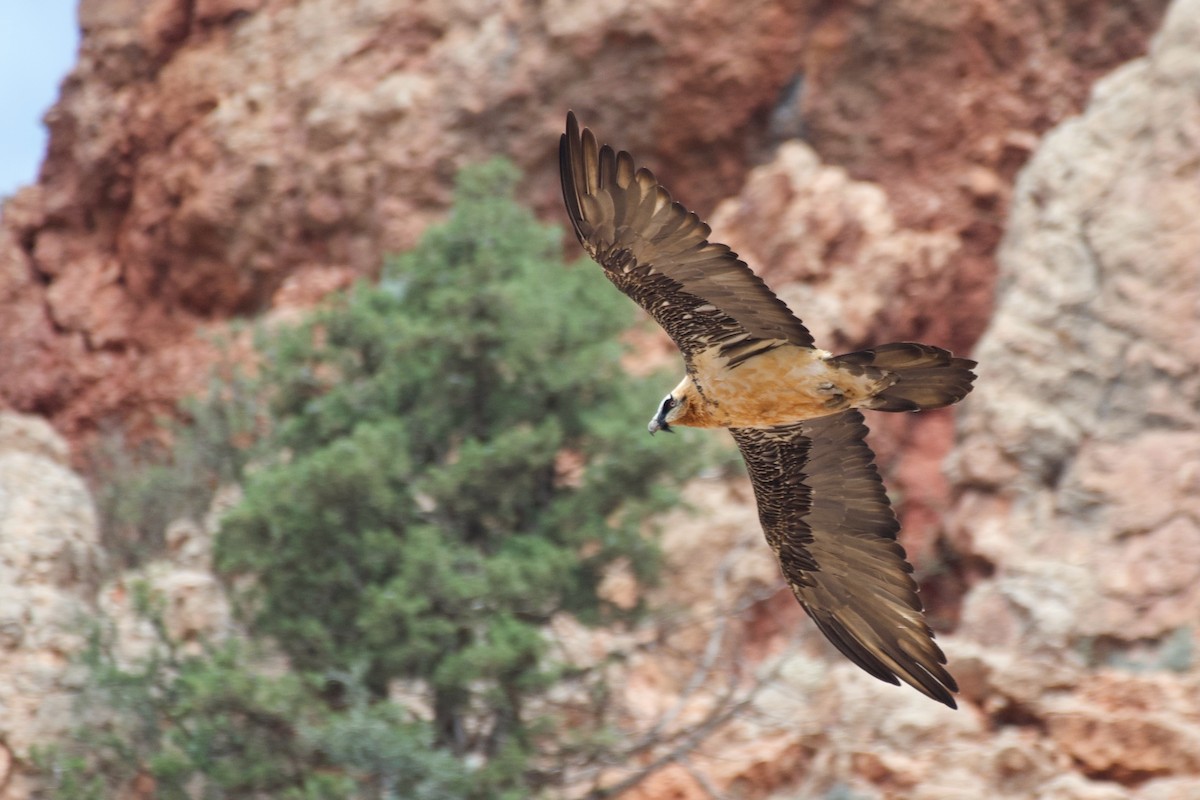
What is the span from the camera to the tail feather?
19.9 feet

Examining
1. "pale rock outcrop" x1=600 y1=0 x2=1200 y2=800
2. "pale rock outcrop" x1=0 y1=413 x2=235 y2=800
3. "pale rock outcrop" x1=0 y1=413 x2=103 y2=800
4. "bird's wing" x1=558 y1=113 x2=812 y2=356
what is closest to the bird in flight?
"bird's wing" x1=558 y1=113 x2=812 y2=356

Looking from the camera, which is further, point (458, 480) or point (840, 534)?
point (458, 480)

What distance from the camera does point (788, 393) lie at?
6590 mm

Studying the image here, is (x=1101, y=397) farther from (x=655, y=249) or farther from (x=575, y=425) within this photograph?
(x=655, y=249)

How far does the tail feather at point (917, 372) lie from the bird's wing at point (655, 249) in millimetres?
274

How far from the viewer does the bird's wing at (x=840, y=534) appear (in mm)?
7336

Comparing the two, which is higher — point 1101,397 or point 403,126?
point 403,126

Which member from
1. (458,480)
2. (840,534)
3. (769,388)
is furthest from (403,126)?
(769,388)

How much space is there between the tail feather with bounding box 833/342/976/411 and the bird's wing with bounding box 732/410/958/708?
1.01m

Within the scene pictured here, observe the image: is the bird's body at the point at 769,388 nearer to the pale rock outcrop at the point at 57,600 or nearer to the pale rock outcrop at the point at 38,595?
the pale rock outcrop at the point at 57,600

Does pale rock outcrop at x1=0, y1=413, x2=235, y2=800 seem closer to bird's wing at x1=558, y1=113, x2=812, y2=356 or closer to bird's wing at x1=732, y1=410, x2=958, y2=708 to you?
bird's wing at x1=732, y1=410, x2=958, y2=708

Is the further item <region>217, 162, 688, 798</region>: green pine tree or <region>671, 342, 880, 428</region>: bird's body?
<region>217, 162, 688, 798</region>: green pine tree

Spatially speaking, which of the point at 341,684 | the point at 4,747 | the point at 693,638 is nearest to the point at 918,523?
the point at 693,638

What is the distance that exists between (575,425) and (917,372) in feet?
20.6
